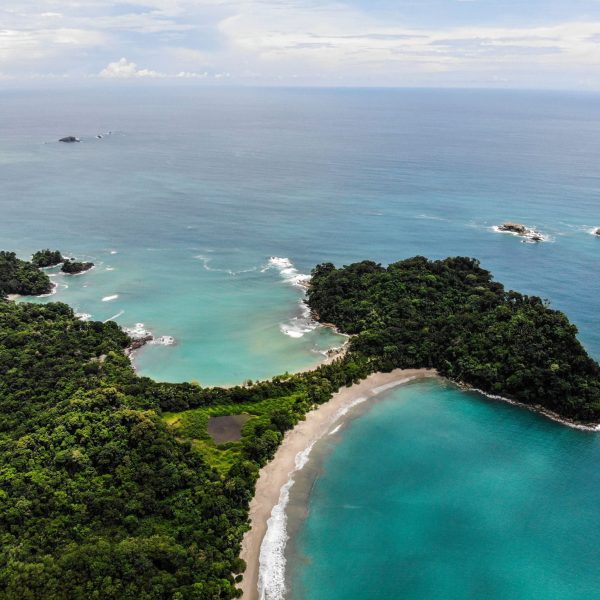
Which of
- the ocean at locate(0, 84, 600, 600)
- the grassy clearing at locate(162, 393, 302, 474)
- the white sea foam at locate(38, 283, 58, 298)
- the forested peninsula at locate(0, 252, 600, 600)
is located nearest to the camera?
the forested peninsula at locate(0, 252, 600, 600)

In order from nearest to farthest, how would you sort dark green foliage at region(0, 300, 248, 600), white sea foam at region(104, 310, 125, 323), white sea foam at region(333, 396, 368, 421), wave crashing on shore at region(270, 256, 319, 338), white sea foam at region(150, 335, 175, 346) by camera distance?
dark green foliage at region(0, 300, 248, 600)
white sea foam at region(333, 396, 368, 421)
white sea foam at region(150, 335, 175, 346)
wave crashing on shore at region(270, 256, 319, 338)
white sea foam at region(104, 310, 125, 323)

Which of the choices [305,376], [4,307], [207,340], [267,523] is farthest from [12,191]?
[267,523]

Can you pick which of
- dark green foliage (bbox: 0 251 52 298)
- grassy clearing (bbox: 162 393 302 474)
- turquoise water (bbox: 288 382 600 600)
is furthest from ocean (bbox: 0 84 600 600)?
grassy clearing (bbox: 162 393 302 474)

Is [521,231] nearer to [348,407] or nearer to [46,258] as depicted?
[348,407]

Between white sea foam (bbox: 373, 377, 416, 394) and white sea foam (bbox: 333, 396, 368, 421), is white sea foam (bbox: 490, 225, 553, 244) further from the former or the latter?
white sea foam (bbox: 333, 396, 368, 421)

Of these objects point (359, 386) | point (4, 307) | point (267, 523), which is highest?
point (4, 307)

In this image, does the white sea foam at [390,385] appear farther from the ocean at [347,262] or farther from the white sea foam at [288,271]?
the white sea foam at [288,271]

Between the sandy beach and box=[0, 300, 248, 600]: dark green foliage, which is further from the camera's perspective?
the sandy beach

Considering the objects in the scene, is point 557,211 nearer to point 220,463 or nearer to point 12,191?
point 220,463
